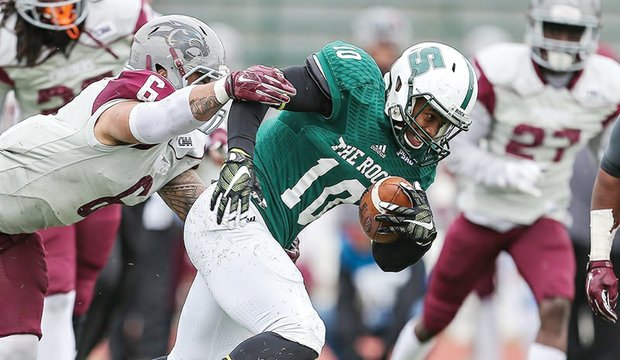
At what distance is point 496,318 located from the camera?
7586mm

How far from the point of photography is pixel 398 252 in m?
4.96

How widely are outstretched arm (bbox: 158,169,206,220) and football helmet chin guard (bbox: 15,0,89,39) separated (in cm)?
103

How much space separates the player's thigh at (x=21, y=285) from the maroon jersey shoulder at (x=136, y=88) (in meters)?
0.68

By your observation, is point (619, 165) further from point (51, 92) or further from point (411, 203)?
point (51, 92)

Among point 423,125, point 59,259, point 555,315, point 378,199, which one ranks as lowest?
point 555,315

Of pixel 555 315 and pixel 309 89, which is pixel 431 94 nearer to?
pixel 309 89

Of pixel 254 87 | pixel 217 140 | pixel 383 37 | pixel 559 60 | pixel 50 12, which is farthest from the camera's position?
pixel 383 37

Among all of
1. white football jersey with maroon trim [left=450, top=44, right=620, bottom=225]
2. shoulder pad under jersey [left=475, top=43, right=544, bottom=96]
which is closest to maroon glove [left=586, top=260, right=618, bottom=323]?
white football jersey with maroon trim [left=450, top=44, right=620, bottom=225]

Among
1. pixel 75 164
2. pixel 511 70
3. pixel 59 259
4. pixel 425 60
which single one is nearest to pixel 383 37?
pixel 511 70

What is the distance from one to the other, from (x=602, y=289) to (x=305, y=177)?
1160 millimetres

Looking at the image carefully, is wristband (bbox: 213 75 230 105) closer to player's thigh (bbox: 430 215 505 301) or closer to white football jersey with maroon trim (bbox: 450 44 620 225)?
white football jersey with maroon trim (bbox: 450 44 620 225)

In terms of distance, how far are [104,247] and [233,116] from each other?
1.93 metres

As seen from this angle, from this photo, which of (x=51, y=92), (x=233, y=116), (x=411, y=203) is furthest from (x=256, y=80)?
(x=51, y=92)

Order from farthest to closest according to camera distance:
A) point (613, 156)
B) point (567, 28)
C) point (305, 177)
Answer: point (567, 28), point (613, 156), point (305, 177)
